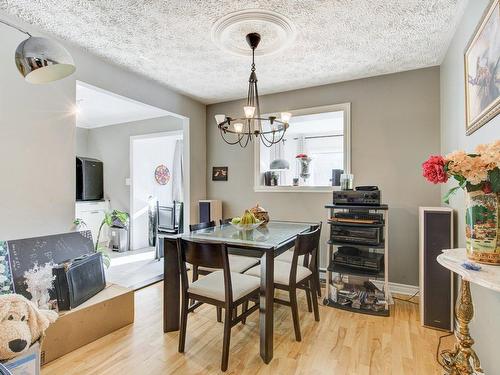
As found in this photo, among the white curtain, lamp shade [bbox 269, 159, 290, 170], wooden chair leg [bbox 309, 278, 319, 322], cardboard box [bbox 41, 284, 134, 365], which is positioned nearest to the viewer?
cardboard box [bbox 41, 284, 134, 365]

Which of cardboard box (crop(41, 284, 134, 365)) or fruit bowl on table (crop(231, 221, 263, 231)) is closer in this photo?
cardboard box (crop(41, 284, 134, 365))

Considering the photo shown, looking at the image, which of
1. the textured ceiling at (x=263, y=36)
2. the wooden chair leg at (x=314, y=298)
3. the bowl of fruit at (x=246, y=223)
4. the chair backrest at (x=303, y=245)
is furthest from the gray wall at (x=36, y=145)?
the wooden chair leg at (x=314, y=298)

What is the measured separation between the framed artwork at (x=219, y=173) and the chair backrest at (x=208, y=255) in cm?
226

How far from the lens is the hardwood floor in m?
1.79

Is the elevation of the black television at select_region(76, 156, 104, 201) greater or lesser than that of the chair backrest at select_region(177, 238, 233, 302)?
greater

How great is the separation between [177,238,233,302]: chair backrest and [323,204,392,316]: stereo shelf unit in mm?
1399

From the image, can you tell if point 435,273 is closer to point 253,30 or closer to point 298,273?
point 298,273

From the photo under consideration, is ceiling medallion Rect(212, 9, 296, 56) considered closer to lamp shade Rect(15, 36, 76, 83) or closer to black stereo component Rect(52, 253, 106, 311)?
lamp shade Rect(15, 36, 76, 83)

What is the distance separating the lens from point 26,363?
4.64 feet

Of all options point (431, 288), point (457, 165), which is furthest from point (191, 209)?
point (457, 165)

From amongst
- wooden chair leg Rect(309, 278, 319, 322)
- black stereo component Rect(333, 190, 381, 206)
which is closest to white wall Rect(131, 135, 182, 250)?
black stereo component Rect(333, 190, 381, 206)

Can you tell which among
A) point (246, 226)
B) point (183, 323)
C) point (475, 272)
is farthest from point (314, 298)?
point (475, 272)

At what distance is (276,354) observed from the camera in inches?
76.6

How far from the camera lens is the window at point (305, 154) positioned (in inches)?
145
